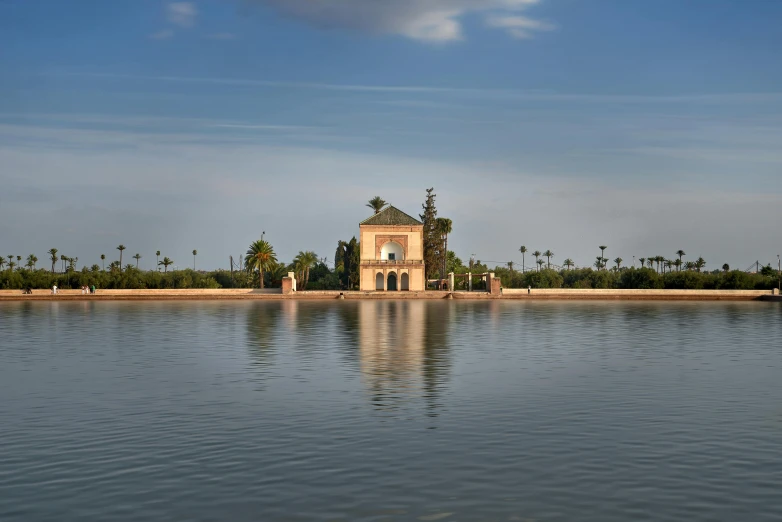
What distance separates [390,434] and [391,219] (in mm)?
71475

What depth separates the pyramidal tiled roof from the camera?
3268 inches

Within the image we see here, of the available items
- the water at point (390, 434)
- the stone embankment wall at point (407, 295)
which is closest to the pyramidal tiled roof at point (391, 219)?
the stone embankment wall at point (407, 295)

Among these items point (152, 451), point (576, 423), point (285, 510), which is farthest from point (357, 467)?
point (576, 423)

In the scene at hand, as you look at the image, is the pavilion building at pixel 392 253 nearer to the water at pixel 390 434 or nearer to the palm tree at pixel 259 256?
the palm tree at pixel 259 256

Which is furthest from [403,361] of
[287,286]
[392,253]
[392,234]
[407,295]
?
[392,253]

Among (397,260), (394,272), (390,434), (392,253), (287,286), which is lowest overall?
(390,434)

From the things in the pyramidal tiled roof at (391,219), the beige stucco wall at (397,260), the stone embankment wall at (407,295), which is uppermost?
the pyramidal tiled roof at (391,219)

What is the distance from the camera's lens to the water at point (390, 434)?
8.75 m

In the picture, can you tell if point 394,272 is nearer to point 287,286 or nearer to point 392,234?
point 392,234

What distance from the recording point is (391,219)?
8350cm

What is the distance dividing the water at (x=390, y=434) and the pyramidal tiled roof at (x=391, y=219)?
56258mm

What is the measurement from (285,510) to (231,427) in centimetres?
476

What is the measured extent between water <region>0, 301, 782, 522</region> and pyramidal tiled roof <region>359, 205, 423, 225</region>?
185ft

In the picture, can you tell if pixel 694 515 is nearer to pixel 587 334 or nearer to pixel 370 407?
pixel 370 407
